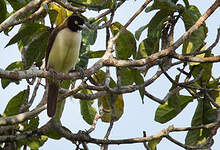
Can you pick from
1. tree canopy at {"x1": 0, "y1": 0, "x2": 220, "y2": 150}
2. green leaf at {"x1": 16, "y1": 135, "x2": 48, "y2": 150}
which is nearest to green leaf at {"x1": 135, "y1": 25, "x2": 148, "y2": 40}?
tree canopy at {"x1": 0, "y1": 0, "x2": 220, "y2": 150}

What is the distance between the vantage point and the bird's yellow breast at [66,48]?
4.68 meters

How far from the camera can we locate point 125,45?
4273mm

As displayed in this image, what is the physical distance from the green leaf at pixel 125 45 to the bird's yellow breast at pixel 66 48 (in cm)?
56

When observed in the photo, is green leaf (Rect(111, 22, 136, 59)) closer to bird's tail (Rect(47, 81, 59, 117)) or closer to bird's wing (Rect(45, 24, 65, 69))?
bird's wing (Rect(45, 24, 65, 69))

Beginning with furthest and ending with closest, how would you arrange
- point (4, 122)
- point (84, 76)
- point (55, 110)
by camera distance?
point (55, 110)
point (84, 76)
point (4, 122)

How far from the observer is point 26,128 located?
4.18 metres

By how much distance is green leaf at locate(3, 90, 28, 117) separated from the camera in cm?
429

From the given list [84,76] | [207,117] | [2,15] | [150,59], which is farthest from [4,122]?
[207,117]

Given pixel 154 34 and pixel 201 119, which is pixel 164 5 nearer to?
pixel 154 34

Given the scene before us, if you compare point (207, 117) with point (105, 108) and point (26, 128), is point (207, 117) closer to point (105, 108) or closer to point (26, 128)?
point (105, 108)

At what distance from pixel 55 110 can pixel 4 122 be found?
2.58 feet

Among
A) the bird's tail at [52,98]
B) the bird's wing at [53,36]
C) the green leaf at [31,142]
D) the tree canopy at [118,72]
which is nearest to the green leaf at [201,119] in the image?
the tree canopy at [118,72]

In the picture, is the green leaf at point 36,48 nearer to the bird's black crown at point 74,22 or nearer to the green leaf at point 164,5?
the bird's black crown at point 74,22

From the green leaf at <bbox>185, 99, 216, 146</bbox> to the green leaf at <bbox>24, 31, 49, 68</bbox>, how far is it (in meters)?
1.62
